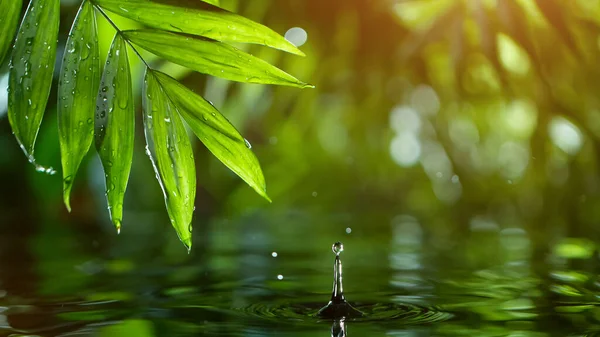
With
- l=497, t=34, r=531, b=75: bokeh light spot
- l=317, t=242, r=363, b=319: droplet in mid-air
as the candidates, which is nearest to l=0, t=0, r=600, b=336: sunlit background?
l=497, t=34, r=531, b=75: bokeh light spot

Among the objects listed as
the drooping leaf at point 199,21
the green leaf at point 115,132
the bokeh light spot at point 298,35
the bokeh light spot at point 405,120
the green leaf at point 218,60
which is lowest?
the green leaf at point 115,132

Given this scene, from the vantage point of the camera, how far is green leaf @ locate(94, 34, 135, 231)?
2.57 feet

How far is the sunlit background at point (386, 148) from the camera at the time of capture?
2.70m

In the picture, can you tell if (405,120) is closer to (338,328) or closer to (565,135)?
(565,135)

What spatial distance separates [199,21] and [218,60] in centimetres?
4

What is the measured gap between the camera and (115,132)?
2.60 ft

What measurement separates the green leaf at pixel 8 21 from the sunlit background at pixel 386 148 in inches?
56.0

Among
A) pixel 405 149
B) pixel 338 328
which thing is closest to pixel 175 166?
pixel 338 328

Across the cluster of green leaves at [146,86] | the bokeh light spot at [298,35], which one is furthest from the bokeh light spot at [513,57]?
the cluster of green leaves at [146,86]

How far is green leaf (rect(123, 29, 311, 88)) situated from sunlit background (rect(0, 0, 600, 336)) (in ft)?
4.69

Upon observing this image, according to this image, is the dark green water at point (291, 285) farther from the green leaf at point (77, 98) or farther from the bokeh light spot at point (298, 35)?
the bokeh light spot at point (298, 35)

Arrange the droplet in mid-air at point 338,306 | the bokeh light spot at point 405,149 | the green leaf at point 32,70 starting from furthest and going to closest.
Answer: the bokeh light spot at point 405,149
the droplet in mid-air at point 338,306
the green leaf at point 32,70

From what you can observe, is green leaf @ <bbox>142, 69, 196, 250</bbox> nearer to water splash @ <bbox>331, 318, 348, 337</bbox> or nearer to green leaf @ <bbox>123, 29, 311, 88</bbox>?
green leaf @ <bbox>123, 29, 311, 88</bbox>

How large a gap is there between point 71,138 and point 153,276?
1.03 m
